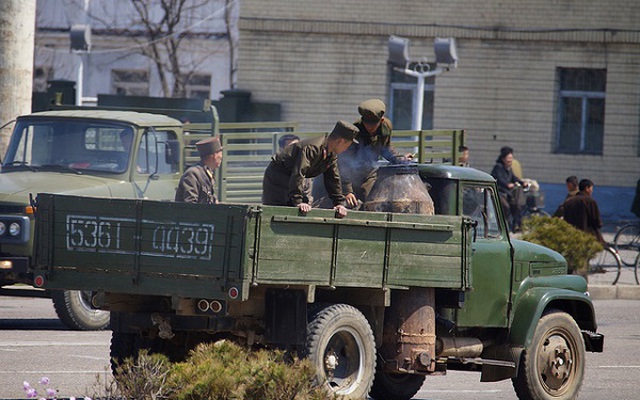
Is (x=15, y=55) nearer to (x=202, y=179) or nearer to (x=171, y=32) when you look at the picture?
(x=202, y=179)

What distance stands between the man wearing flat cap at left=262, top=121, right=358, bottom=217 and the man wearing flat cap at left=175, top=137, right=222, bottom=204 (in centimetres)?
312

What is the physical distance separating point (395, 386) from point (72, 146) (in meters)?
5.50

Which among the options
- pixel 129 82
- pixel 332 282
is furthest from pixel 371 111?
pixel 129 82

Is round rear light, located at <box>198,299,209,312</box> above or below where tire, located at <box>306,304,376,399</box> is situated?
above

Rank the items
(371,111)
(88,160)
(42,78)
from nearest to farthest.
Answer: (371,111), (88,160), (42,78)

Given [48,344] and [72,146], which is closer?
[48,344]

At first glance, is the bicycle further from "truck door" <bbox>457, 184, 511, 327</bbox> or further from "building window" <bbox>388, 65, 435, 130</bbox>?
"truck door" <bbox>457, 184, 511, 327</bbox>

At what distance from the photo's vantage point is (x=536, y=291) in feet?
32.0

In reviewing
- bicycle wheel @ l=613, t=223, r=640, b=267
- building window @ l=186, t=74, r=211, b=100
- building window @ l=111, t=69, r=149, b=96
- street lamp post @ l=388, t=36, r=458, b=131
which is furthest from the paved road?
building window @ l=111, t=69, r=149, b=96

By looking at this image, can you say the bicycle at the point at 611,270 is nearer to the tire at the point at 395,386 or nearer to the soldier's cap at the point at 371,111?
the tire at the point at 395,386

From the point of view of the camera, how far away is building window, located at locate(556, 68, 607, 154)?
28359 mm

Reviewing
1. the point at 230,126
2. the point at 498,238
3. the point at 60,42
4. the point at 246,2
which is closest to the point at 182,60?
the point at 60,42

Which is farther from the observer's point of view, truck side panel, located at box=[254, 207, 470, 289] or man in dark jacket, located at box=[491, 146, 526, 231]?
man in dark jacket, located at box=[491, 146, 526, 231]

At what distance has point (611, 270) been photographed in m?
20.9
